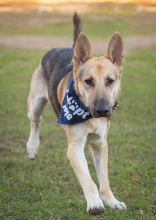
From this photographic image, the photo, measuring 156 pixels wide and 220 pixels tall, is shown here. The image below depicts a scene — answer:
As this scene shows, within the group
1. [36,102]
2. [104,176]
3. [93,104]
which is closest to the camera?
[93,104]

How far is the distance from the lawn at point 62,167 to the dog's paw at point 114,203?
0.30 ft

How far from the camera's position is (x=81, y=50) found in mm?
6145

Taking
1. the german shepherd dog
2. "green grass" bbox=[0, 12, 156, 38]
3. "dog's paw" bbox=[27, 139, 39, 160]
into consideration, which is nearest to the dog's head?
Result: the german shepherd dog

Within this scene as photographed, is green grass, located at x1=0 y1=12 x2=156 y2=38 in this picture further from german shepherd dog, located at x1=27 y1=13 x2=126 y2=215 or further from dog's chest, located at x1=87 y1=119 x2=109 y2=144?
dog's chest, located at x1=87 y1=119 x2=109 y2=144

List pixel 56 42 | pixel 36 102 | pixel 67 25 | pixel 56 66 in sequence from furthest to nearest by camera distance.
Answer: pixel 67 25 < pixel 56 42 < pixel 36 102 < pixel 56 66

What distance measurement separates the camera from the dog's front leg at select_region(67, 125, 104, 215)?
553 cm

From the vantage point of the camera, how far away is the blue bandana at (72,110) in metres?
5.96

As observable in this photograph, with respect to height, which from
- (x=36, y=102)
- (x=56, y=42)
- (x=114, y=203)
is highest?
(x=36, y=102)

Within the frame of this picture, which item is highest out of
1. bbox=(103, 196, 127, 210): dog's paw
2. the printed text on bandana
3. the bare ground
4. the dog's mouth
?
the dog's mouth

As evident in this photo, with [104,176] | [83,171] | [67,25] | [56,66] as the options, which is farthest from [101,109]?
[67,25]

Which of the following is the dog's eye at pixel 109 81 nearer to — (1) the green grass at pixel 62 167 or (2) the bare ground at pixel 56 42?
(1) the green grass at pixel 62 167

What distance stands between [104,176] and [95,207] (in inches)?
30.9

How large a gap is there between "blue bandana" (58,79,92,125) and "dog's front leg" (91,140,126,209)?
0.49 metres

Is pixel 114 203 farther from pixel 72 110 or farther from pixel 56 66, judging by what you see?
pixel 56 66
